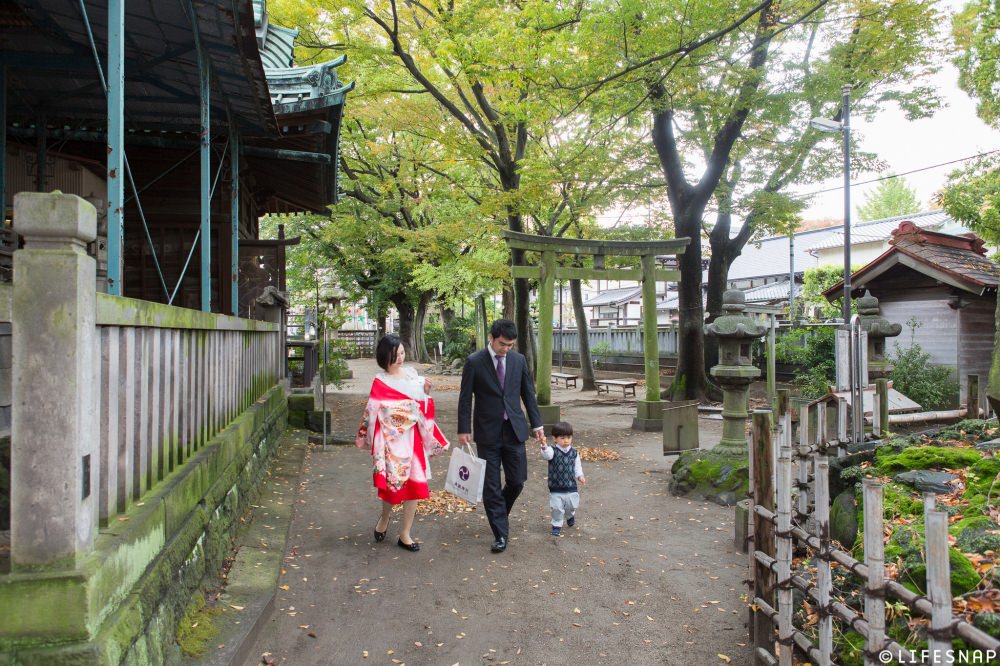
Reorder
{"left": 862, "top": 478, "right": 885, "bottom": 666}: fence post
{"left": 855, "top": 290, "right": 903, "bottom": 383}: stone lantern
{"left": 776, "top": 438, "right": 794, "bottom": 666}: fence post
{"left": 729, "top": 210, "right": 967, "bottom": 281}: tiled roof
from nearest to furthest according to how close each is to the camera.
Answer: {"left": 862, "top": 478, "right": 885, "bottom": 666}: fence post < {"left": 776, "top": 438, "right": 794, "bottom": 666}: fence post < {"left": 855, "top": 290, "right": 903, "bottom": 383}: stone lantern < {"left": 729, "top": 210, "right": 967, "bottom": 281}: tiled roof

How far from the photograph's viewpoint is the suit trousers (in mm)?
5664

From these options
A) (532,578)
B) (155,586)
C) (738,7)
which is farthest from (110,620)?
(738,7)

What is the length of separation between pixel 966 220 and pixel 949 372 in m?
3.62

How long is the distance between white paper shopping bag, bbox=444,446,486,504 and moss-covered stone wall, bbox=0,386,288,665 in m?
1.78

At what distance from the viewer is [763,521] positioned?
12.3 ft

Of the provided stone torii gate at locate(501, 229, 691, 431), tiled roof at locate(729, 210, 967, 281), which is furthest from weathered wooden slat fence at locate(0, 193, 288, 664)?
tiled roof at locate(729, 210, 967, 281)

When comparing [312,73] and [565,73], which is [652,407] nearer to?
[565,73]

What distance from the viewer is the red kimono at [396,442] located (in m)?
5.40

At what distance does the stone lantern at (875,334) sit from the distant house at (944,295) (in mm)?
3748

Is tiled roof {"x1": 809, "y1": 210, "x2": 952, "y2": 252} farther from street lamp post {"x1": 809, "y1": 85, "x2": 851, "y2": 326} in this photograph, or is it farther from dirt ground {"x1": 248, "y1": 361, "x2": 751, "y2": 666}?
dirt ground {"x1": 248, "y1": 361, "x2": 751, "y2": 666}

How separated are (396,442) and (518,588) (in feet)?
4.82

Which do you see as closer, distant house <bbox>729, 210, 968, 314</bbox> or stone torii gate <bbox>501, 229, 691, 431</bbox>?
stone torii gate <bbox>501, 229, 691, 431</bbox>

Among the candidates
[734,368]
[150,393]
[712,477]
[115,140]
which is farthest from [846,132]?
[150,393]

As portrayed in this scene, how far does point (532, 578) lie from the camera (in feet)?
16.6
